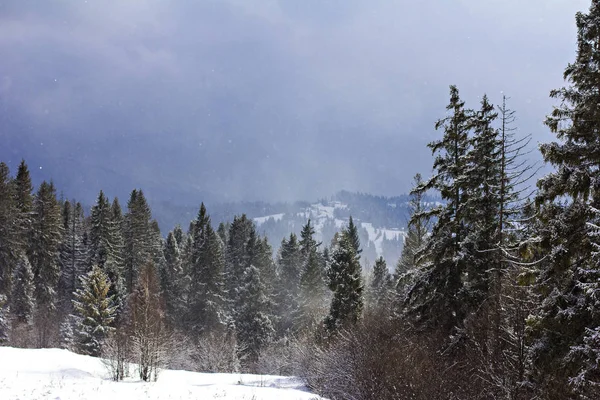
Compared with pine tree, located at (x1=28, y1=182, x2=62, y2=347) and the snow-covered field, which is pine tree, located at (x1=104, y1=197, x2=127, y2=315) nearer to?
pine tree, located at (x1=28, y1=182, x2=62, y2=347)

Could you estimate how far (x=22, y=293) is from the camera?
44.9 meters

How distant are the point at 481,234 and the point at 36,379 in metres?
19.6

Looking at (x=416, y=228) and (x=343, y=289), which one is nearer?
(x=343, y=289)

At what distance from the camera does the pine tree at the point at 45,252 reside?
4844 centimetres

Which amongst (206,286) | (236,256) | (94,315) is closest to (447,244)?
(94,315)

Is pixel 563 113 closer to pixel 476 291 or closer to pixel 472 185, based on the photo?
pixel 472 185

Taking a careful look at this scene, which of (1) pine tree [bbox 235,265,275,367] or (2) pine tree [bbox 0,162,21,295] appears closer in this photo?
(2) pine tree [bbox 0,162,21,295]

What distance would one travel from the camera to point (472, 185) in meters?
17.5

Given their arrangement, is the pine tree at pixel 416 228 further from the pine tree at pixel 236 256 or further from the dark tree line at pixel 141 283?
the pine tree at pixel 236 256

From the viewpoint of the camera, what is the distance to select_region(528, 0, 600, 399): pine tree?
8539mm

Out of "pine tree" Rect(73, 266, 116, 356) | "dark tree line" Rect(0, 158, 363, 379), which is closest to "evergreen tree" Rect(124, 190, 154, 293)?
"dark tree line" Rect(0, 158, 363, 379)

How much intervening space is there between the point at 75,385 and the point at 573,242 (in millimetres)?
18186

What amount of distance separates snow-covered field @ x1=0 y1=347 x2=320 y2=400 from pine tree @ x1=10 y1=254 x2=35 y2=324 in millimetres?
26412

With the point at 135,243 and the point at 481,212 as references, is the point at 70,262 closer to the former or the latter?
the point at 135,243
